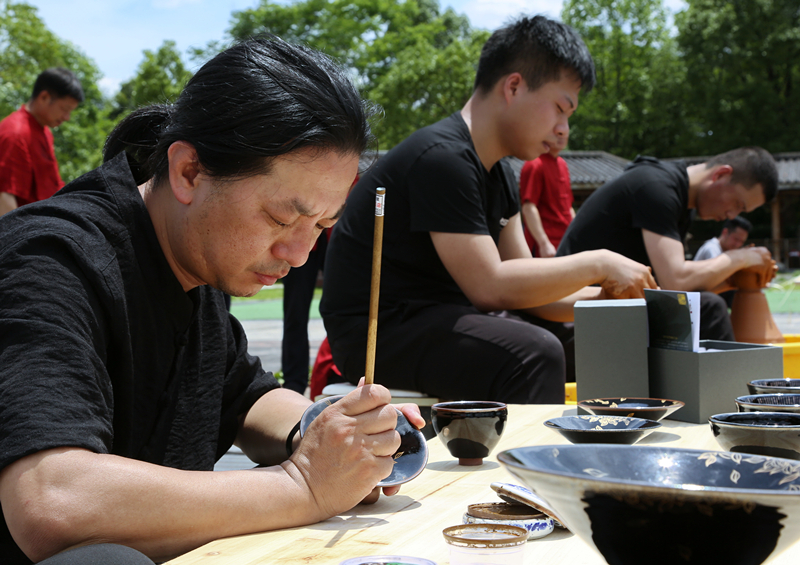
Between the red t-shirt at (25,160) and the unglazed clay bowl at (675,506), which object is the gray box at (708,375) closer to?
the unglazed clay bowl at (675,506)

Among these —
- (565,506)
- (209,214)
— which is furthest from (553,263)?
(565,506)

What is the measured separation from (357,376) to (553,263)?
755mm

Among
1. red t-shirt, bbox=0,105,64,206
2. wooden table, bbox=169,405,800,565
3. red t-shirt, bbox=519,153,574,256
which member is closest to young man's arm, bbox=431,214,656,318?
wooden table, bbox=169,405,800,565

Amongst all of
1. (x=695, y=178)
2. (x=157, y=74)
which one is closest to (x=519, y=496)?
(x=695, y=178)

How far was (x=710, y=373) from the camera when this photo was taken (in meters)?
1.75

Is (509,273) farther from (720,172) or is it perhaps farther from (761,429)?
(720,172)

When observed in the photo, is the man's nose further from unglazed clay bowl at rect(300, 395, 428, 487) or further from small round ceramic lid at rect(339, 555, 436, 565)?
small round ceramic lid at rect(339, 555, 436, 565)

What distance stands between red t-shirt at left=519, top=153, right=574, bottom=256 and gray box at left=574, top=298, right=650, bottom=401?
160 inches

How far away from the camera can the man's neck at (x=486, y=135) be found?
281 cm

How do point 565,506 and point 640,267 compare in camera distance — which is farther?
point 640,267

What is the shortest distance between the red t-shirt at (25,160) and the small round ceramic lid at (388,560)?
442 centimetres

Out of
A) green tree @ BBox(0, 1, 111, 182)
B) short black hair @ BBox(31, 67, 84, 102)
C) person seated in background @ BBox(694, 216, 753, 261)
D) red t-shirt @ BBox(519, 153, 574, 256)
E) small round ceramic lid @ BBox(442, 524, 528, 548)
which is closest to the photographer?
small round ceramic lid @ BBox(442, 524, 528, 548)

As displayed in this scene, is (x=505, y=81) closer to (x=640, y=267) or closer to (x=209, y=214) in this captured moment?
(x=640, y=267)

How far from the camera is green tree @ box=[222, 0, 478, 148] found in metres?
22.0
